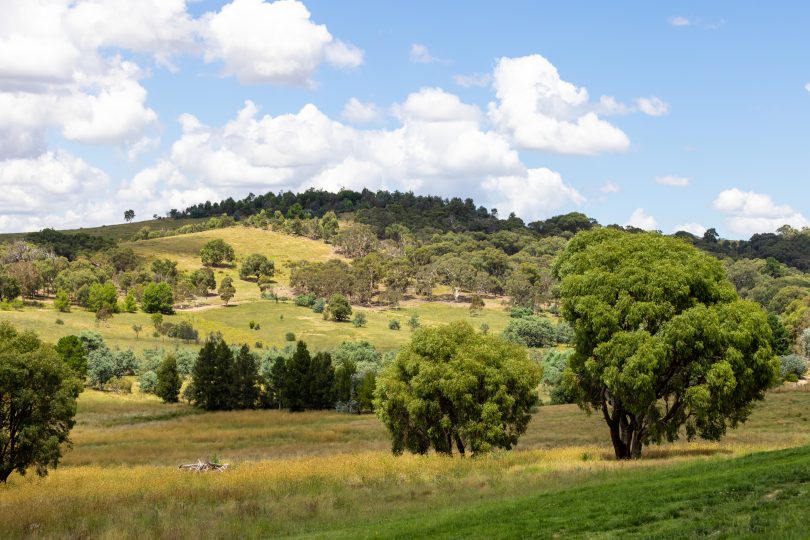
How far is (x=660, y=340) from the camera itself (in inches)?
1204

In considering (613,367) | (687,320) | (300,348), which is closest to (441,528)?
(613,367)

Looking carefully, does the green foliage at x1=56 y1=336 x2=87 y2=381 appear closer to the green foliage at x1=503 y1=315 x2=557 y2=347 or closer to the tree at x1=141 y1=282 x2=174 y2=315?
the tree at x1=141 y1=282 x2=174 y2=315

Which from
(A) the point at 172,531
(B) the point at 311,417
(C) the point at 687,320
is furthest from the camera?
(B) the point at 311,417

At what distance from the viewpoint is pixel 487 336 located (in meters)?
41.1

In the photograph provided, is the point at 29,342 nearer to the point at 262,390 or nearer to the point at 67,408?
the point at 67,408

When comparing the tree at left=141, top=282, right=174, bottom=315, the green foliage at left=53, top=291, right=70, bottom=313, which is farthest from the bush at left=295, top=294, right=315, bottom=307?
the green foliage at left=53, top=291, right=70, bottom=313

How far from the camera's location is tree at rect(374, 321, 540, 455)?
37719 mm

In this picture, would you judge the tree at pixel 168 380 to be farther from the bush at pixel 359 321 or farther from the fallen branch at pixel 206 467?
the bush at pixel 359 321

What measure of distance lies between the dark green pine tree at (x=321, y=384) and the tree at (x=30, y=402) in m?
58.5

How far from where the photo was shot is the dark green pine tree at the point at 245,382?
303ft

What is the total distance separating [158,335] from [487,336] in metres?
121

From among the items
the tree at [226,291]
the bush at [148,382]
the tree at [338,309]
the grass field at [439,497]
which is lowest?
the bush at [148,382]

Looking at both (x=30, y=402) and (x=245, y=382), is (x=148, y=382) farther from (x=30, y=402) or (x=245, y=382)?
(x=30, y=402)

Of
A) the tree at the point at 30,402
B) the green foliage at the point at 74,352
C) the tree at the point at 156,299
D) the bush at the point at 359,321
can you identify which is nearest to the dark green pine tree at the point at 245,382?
the green foliage at the point at 74,352
